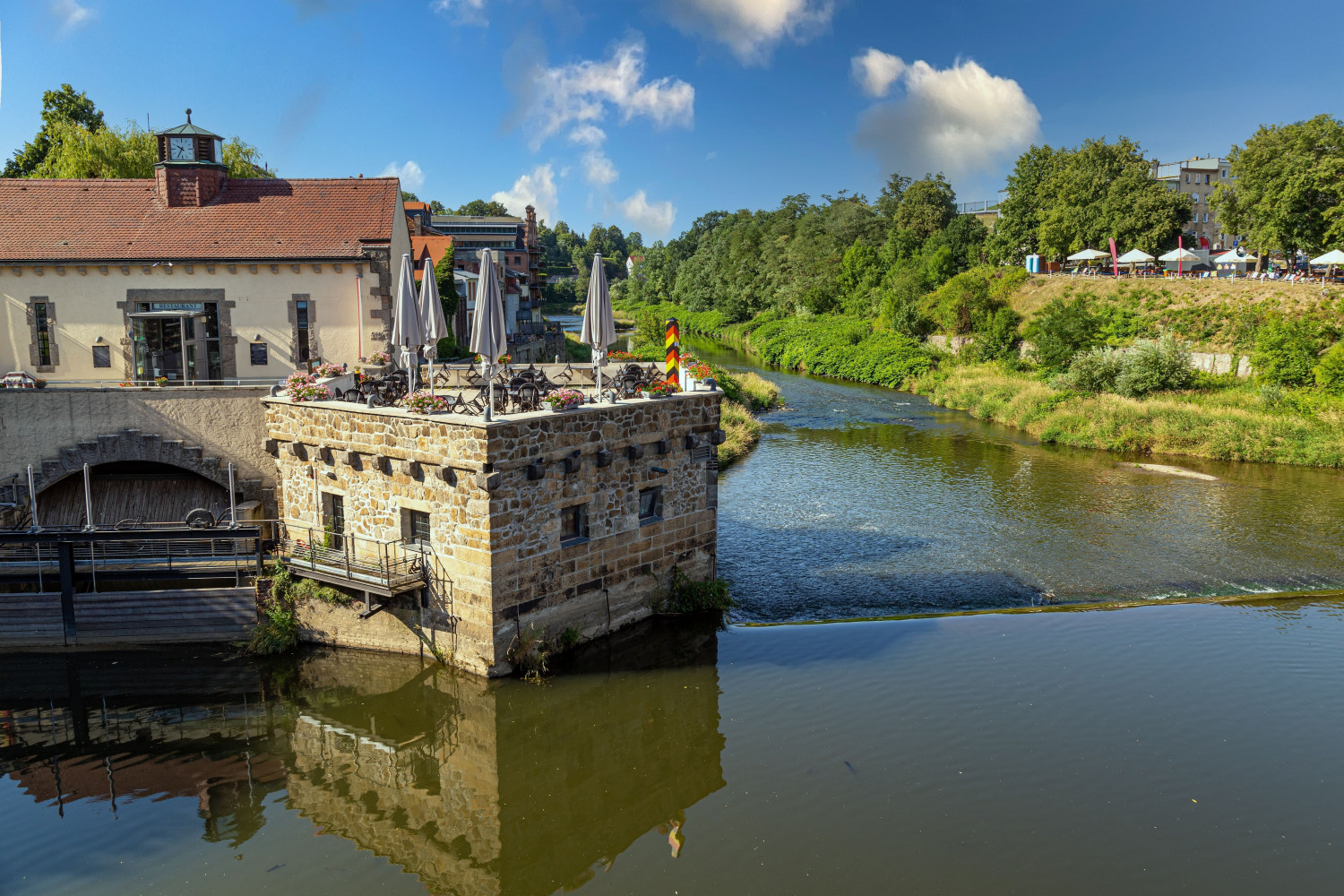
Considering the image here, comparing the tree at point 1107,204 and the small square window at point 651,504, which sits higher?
the tree at point 1107,204

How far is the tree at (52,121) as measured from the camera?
43.5 metres

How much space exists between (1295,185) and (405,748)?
52234 mm

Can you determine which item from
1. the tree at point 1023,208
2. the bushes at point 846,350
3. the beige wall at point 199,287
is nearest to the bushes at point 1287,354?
the bushes at point 846,350

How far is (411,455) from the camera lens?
54.4 feet

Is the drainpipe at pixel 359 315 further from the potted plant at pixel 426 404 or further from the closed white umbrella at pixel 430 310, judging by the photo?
the potted plant at pixel 426 404

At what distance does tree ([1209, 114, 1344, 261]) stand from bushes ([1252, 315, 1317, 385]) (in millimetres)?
9589

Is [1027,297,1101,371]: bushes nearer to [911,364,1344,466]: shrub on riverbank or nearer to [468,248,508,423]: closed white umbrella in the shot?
[911,364,1344,466]: shrub on riverbank

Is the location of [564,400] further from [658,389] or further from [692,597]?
[692,597]

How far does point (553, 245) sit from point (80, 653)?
185 meters

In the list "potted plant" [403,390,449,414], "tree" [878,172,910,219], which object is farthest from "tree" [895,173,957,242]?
"potted plant" [403,390,449,414]

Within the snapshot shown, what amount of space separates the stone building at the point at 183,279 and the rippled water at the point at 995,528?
12615mm

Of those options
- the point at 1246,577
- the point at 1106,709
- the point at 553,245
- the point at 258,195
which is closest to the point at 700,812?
the point at 1106,709

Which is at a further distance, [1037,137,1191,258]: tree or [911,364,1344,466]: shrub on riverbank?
[1037,137,1191,258]: tree

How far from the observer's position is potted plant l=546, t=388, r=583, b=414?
16.9 metres
